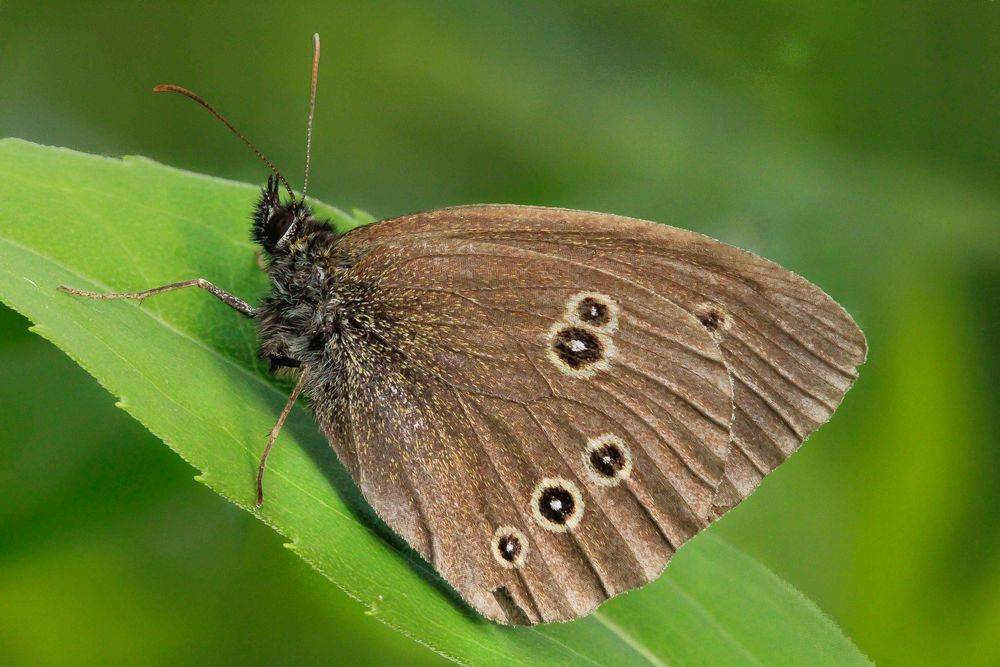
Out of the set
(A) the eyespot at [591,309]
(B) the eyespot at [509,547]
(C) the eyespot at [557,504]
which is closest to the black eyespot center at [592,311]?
(A) the eyespot at [591,309]

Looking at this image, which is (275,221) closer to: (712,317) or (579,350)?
(579,350)

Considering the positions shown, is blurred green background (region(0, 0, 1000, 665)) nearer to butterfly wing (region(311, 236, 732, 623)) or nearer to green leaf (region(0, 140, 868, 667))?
green leaf (region(0, 140, 868, 667))

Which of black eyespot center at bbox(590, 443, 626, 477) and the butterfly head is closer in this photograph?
black eyespot center at bbox(590, 443, 626, 477)

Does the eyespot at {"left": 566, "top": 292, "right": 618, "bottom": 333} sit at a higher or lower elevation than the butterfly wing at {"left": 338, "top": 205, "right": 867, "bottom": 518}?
lower

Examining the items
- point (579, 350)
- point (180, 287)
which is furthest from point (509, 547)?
point (180, 287)

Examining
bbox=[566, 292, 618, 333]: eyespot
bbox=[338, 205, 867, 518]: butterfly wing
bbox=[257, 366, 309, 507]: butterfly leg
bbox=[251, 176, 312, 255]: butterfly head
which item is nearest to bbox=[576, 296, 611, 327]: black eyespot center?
bbox=[566, 292, 618, 333]: eyespot

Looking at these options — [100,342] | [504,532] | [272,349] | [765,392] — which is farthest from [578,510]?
[100,342]

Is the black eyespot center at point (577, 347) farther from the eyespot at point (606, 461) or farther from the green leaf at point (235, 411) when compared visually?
the green leaf at point (235, 411)
